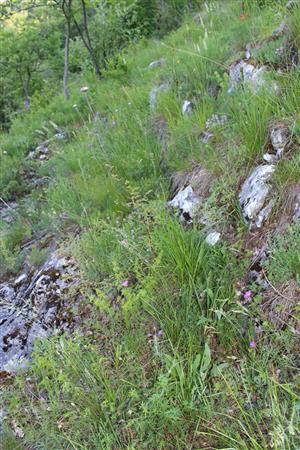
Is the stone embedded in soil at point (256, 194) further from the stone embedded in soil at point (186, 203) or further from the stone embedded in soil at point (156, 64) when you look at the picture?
the stone embedded in soil at point (156, 64)

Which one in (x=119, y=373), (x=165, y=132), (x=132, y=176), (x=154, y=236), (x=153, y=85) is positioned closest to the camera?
(x=119, y=373)

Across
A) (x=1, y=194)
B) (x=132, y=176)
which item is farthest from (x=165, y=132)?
(x=1, y=194)

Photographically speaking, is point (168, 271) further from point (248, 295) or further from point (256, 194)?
point (256, 194)

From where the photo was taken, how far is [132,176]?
183 inches

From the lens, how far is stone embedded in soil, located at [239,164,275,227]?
3449 mm

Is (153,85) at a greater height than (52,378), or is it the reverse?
(153,85)

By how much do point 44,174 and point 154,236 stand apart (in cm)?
319

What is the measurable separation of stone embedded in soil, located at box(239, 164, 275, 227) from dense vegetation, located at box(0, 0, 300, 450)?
64 millimetres

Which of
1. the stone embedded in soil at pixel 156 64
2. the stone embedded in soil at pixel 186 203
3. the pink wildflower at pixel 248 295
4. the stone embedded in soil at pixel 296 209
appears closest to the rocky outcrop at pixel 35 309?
the stone embedded in soil at pixel 186 203

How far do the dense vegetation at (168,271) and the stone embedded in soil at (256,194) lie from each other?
6 cm

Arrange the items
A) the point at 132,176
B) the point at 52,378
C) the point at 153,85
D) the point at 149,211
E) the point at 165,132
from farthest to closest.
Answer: the point at 153,85 → the point at 165,132 → the point at 132,176 → the point at 149,211 → the point at 52,378

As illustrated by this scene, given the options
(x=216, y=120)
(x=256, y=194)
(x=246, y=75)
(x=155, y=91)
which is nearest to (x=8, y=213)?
(x=155, y=91)

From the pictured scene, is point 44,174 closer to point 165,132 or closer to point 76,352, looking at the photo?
point 165,132

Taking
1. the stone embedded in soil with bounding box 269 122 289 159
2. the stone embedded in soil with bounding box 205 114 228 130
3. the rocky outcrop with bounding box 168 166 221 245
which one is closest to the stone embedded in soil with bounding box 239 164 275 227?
the stone embedded in soil with bounding box 269 122 289 159
